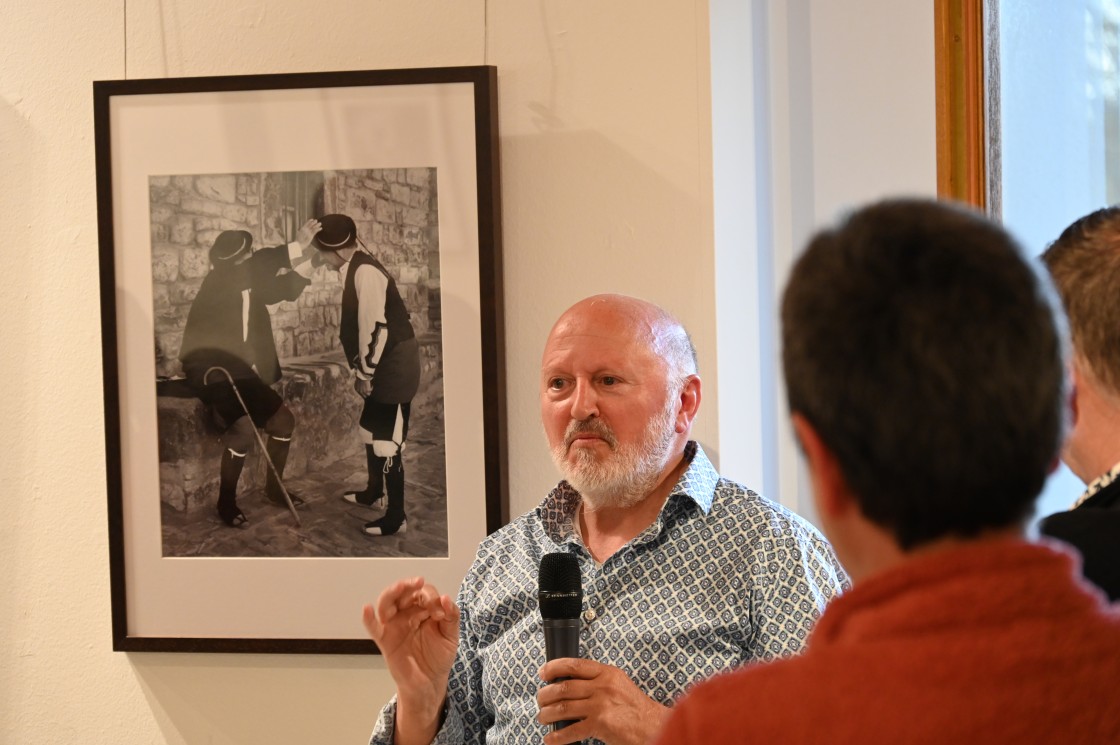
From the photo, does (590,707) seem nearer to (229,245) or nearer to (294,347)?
(294,347)

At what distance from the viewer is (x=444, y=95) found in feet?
7.88

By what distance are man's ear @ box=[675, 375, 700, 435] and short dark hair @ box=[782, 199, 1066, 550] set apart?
4.76ft

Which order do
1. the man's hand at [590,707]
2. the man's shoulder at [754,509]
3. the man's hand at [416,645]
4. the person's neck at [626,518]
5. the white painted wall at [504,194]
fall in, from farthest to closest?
the white painted wall at [504,194]
the person's neck at [626,518]
the man's shoulder at [754,509]
the man's hand at [416,645]
the man's hand at [590,707]

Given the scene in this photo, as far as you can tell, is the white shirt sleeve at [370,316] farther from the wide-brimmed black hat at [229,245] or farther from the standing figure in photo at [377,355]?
the wide-brimmed black hat at [229,245]

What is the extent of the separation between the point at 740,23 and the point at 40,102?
1526 mm

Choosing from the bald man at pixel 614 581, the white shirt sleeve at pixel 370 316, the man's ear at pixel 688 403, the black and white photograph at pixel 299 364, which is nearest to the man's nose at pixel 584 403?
the bald man at pixel 614 581

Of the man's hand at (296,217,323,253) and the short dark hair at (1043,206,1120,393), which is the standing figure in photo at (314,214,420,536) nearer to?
the man's hand at (296,217,323,253)

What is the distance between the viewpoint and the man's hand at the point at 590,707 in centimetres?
177

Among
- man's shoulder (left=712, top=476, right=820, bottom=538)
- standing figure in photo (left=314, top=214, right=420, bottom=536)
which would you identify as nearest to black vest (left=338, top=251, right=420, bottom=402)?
standing figure in photo (left=314, top=214, right=420, bottom=536)

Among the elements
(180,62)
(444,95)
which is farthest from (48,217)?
(444,95)

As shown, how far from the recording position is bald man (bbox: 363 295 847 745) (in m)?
1.91

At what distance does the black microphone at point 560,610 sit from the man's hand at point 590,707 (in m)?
0.02

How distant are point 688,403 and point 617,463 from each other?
0.21 metres

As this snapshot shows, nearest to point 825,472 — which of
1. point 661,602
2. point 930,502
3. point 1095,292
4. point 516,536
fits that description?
point 930,502
